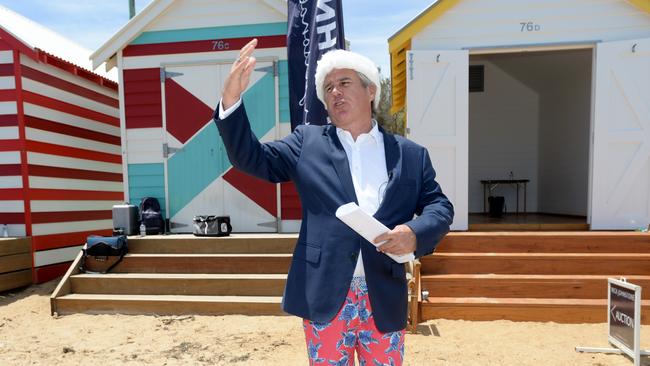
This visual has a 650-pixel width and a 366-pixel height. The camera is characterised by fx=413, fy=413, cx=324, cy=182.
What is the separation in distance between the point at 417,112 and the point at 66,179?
532 centimetres

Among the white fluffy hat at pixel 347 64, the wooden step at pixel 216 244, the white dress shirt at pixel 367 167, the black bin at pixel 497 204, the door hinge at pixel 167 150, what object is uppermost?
the white fluffy hat at pixel 347 64

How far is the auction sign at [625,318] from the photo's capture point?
3.10 meters

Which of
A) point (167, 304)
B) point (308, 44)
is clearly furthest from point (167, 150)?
point (308, 44)

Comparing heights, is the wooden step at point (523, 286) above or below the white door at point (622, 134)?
below

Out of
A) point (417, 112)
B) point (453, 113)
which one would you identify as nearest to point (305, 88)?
point (417, 112)

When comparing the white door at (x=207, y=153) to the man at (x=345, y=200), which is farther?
the white door at (x=207, y=153)

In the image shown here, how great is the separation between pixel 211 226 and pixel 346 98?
4283mm

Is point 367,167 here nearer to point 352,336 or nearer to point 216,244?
point 352,336

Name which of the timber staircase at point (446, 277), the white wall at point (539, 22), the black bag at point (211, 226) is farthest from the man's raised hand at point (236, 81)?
the white wall at point (539, 22)

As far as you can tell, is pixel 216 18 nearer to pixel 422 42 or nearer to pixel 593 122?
pixel 422 42

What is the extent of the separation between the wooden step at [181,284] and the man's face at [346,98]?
337 cm

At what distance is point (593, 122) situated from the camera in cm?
509

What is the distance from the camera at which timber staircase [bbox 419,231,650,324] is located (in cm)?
414

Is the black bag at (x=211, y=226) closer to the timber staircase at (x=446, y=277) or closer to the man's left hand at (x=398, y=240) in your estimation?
the timber staircase at (x=446, y=277)
